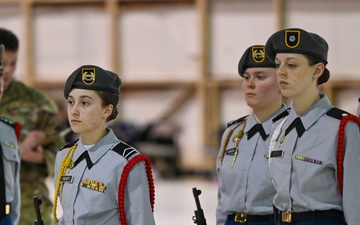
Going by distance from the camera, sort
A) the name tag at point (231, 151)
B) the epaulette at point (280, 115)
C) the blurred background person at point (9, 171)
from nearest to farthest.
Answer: the epaulette at point (280, 115)
the name tag at point (231, 151)
the blurred background person at point (9, 171)

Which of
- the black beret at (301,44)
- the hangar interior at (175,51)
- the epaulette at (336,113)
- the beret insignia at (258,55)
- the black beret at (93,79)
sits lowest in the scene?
the hangar interior at (175,51)

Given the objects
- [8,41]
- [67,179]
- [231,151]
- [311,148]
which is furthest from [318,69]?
[8,41]

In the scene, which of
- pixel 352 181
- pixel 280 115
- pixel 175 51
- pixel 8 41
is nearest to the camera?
pixel 352 181

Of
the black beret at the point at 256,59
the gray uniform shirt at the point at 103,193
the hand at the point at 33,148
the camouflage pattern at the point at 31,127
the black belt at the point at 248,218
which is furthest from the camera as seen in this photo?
the camouflage pattern at the point at 31,127

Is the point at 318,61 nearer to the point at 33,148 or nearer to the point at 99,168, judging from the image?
the point at 99,168

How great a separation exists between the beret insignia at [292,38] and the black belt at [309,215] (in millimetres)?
648

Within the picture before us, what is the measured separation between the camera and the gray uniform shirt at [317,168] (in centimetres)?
381

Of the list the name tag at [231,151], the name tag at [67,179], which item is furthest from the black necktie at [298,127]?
the name tag at [67,179]

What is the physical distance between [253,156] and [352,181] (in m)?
0.97

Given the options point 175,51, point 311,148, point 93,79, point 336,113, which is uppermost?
point 93,79

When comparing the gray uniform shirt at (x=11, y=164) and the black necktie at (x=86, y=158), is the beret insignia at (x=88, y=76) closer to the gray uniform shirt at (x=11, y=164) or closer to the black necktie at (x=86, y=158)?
the black necktie at (x=86, y=158)

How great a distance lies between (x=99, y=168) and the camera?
3992mm

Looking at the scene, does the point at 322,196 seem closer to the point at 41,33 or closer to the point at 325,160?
the point at 325,160

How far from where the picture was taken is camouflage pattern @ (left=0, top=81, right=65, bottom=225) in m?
6.04
